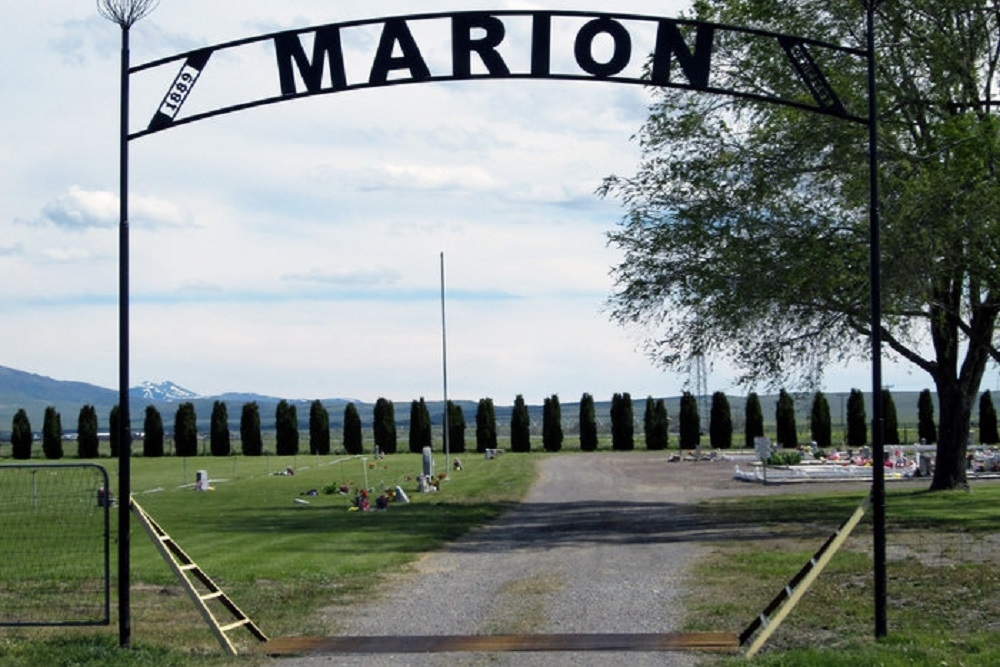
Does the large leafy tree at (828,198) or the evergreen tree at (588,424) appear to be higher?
the large leafy tree at (828,198)

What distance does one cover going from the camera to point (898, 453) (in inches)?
1881

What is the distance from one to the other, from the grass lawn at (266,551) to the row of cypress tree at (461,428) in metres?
24.9

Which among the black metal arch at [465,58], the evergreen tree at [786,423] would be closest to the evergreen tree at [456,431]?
the evergreen tree at [786,423]

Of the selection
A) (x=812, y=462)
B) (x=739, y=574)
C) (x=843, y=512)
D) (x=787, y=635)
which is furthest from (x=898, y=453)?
(x=787, y=635)

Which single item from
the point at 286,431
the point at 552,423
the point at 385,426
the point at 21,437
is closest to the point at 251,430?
the point at 286,431

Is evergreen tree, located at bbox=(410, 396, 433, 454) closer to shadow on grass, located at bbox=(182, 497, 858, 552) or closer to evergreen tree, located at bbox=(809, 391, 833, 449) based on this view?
evergreen tree, located at bbox=(809, 391, 833, 449)

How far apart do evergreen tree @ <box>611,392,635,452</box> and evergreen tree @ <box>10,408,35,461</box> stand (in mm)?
30910

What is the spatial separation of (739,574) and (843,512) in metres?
10.8

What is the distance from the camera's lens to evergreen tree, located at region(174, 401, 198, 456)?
2923 inches

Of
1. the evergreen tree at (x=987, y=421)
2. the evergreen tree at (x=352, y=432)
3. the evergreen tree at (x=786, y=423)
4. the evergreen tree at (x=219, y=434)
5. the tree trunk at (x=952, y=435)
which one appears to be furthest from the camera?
the evergreen tree at (x=352, y=432)

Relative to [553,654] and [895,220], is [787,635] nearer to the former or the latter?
[553,654]

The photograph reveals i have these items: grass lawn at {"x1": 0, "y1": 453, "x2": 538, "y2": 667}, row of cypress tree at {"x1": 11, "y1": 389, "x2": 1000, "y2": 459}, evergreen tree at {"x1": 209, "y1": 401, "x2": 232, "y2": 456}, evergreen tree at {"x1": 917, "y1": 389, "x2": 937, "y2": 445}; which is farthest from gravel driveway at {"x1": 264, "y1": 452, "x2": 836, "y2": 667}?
evergreen tree at {"x1": 209, "y1": 401, "x2": 232, "y2": 456}

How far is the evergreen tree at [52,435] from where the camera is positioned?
7406cm

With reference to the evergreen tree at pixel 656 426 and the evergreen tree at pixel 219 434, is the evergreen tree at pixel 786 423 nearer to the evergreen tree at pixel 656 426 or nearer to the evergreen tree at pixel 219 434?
the evergreen tree at pixel 656 426
